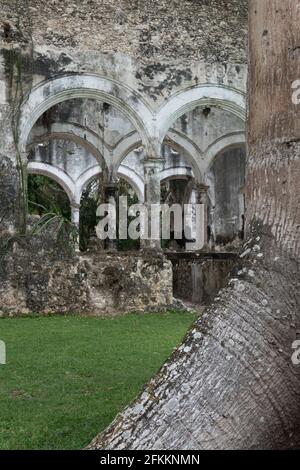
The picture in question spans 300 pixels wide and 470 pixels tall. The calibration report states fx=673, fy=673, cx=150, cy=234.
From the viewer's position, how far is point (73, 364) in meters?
6.89

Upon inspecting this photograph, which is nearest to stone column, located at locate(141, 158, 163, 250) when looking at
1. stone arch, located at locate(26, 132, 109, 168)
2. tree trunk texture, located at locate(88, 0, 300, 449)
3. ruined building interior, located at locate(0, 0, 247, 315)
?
ruined building interior, located at locate(0, 0, 247, 315)

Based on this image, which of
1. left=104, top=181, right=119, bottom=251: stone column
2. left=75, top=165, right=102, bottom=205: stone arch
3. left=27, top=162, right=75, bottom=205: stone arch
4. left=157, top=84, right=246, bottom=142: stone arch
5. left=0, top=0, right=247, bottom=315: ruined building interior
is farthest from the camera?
left=75, top=165, right=102, bottom=205: stone arch

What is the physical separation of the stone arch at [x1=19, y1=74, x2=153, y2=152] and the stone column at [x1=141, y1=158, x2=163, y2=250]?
46 cm

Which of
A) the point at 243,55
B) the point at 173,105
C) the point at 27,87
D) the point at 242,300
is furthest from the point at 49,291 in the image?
the point at 242,300

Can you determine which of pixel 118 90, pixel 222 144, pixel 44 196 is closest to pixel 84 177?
pixel 44 196

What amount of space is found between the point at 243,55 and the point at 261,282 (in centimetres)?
1280

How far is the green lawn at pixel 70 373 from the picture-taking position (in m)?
4.44

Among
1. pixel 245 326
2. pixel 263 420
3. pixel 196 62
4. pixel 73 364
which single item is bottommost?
pixel 73 364

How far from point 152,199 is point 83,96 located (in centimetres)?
263

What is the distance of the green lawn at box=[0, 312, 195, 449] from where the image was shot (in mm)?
4441

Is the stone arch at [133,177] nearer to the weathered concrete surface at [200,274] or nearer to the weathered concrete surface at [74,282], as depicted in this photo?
the weathered concrete surface at [200,274]

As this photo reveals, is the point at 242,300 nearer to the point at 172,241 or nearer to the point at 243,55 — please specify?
the point at 243,55

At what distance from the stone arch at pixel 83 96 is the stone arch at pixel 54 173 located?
7242 millimetres

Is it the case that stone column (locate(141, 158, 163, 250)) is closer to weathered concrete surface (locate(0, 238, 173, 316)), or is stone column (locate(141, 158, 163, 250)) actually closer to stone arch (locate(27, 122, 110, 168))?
weathered concrete surface (locate(0, 238, 173, 316))
